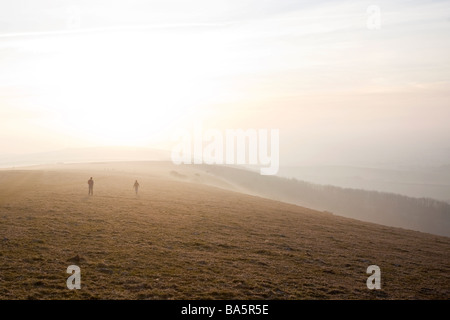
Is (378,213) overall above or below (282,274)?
below

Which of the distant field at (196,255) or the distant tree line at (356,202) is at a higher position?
the distant field at (196,255)

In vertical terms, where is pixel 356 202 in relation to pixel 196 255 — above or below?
below

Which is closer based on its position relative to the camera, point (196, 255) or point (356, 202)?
point (196, 255)

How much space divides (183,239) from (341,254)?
13.1 metres

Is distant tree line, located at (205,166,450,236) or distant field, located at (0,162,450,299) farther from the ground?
distant field, located at (0,162,450,299)

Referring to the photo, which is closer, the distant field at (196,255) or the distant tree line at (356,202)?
the distant field at (196,255)

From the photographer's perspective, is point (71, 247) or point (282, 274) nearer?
point (282, 274)

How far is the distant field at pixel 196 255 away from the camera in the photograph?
16.0m

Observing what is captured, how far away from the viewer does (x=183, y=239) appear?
86.1 feet

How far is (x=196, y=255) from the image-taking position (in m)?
21.9

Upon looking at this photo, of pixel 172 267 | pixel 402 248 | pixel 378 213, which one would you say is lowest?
pixel 378 213

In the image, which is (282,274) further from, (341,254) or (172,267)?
(341,254)

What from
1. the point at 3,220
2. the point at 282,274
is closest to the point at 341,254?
the point at 282,274

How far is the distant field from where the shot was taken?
1605 centimetres
